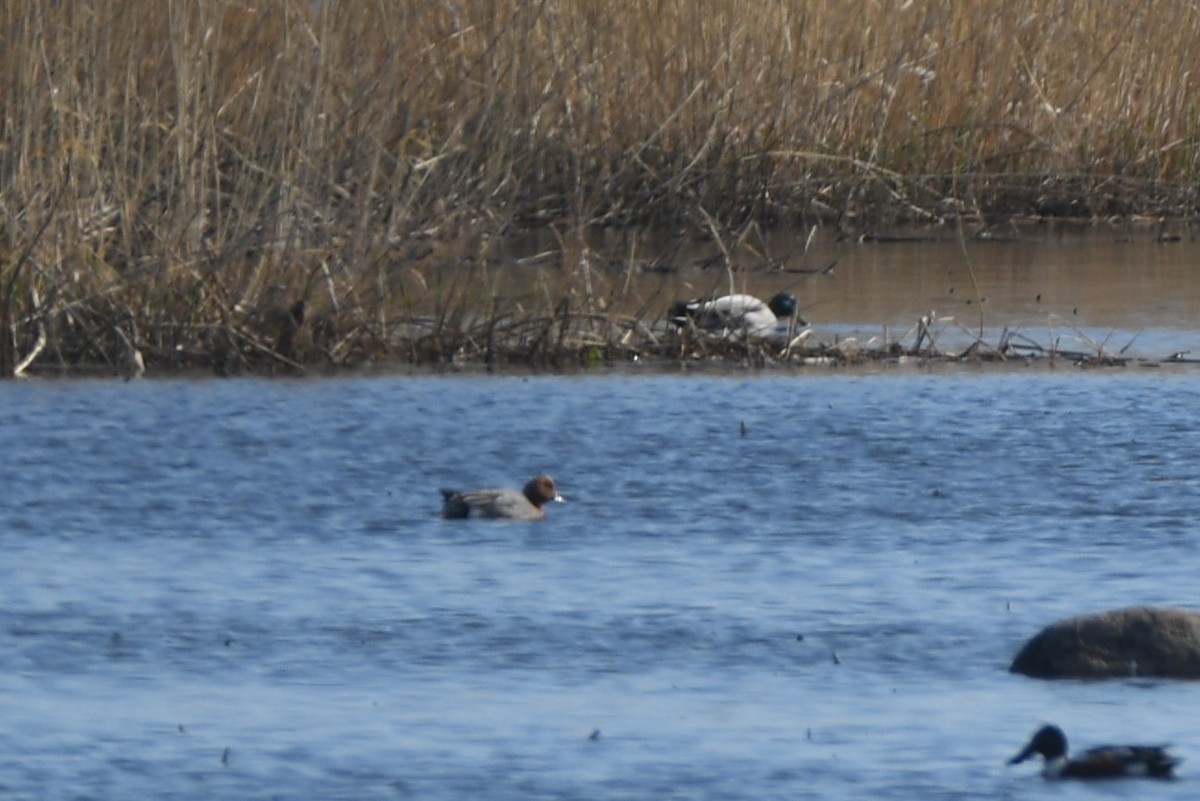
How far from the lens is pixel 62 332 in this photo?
34.2 feet

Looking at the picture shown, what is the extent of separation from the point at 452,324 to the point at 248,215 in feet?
3.01

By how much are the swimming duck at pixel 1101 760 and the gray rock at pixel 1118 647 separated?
771 mm

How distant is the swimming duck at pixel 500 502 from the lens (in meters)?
7.63

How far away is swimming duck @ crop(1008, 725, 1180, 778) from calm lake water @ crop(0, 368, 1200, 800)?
0.16 feet

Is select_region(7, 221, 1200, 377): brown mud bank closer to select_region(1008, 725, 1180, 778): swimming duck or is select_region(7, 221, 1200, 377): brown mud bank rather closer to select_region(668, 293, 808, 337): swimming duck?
select_region(668, 293, 808, 337): swimming duck

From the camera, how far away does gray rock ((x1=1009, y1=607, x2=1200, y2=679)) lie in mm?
5820

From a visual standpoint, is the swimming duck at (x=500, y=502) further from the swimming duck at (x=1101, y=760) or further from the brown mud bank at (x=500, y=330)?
the swimming duck at (x=1101, y=760)

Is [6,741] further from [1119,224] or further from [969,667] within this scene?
[1119,224]

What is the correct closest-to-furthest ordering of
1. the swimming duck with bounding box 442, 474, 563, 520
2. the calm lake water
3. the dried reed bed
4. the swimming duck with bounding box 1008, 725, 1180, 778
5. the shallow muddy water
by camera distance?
the swimming duck with bounding box 1008, 725, 1180, 778, the calm lake water, the swimming duck with bounding box 442, 474, 563, 520, the dried reed bed, the shallow muddy water

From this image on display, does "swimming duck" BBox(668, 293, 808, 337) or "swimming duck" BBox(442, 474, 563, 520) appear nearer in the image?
"swimming duck" BBox(442, 474, 563, 520)

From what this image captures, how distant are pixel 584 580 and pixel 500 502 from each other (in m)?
0.77

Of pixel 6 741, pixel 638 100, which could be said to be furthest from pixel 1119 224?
pixel 6 741

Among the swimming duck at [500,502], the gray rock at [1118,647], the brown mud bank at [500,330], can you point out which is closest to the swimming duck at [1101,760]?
the gray rock at [1118,647]

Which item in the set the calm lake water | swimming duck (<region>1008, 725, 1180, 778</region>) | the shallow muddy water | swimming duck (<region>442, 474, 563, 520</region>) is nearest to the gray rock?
the calm lake water
